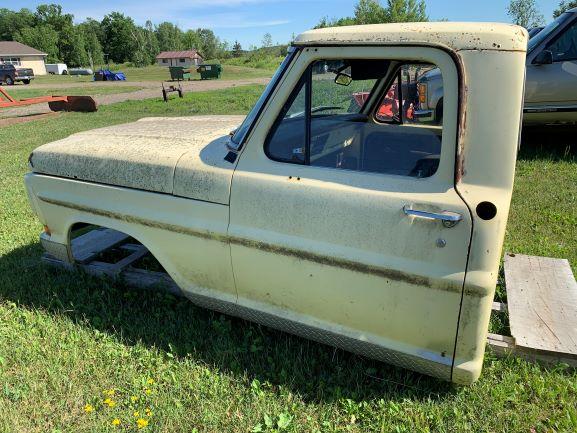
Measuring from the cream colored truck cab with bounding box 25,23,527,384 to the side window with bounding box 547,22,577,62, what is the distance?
16.1ft

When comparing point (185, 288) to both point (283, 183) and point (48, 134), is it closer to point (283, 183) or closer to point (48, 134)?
point (283, 183)

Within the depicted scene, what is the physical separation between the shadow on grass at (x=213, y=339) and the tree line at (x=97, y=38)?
83971mm

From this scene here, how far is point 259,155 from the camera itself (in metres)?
2.33

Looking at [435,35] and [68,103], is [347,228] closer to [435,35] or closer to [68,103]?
[435,35]

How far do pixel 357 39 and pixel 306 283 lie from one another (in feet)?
3.94

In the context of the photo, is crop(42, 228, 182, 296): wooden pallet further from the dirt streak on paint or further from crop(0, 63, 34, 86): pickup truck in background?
crop(0, 63, 34, 86): pickup truck in background

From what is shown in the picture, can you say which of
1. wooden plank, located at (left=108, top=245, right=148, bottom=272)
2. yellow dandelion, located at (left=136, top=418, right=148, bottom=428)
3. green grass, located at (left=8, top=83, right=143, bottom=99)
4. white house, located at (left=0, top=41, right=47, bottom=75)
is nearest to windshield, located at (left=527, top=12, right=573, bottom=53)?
wooden plank, located at (left=108, top=245, right=148, bottom=272)

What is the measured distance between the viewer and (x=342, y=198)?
6.84ft

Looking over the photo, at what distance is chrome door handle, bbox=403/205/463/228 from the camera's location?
1.83 meters

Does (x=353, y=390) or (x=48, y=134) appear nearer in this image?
(x=353, y=390)

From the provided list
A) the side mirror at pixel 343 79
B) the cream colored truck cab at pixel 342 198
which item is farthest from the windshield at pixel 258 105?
the side mirror at pixel 343 79

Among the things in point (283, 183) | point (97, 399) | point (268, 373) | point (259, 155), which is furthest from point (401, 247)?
point (97, 399)

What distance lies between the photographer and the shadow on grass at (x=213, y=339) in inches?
96.2

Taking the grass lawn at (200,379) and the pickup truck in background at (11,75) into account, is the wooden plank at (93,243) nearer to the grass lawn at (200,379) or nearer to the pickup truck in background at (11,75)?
the grass lawn at (200,379)
